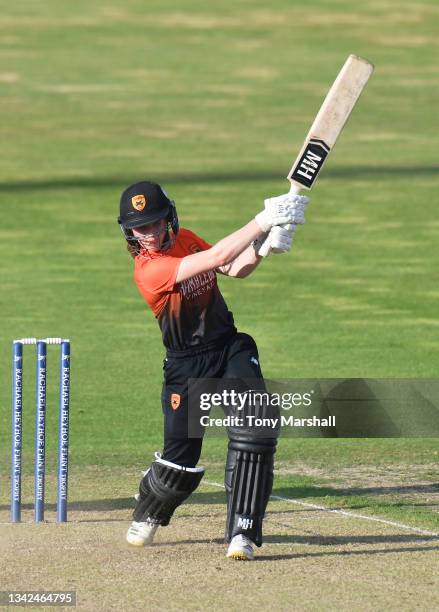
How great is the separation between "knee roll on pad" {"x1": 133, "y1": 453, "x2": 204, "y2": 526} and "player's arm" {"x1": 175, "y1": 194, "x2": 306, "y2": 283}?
107cm

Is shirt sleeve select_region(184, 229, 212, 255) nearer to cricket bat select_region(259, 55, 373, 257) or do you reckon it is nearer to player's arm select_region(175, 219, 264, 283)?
player's arm select_region(175, 219, 264, 283)

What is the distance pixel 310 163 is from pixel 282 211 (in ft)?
1.66

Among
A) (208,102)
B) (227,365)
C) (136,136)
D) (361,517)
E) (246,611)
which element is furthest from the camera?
(208,102)

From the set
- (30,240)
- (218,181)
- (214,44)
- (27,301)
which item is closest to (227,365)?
(27,301)

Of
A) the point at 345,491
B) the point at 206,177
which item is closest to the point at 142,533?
the point at 345,491

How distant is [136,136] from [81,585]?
19.0 m

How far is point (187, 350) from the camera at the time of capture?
7.51 metres

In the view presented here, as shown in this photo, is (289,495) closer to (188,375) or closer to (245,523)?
Answer: (245,523)

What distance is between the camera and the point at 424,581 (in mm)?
6930

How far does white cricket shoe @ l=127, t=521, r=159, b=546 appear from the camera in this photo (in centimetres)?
759

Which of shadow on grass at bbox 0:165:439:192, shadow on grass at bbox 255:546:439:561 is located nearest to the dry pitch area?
shadow on grass at bbox 255:546:439:561

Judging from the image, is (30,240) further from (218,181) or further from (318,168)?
(318,168)

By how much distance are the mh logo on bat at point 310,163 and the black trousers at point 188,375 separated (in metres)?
0.92

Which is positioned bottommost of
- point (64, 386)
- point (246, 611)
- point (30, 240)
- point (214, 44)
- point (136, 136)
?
point (246, 611)
